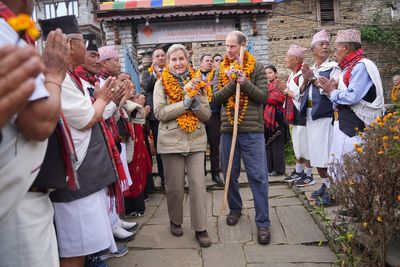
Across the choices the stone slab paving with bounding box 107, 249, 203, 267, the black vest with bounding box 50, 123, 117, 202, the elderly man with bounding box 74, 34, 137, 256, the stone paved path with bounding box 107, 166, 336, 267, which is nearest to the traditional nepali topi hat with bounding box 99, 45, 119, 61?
the elderly man with bounding box 74, 34, 137, 256

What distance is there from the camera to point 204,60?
603cm

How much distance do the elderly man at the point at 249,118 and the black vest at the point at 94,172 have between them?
1628 mm

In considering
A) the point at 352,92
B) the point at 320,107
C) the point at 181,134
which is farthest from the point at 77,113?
the point at 320,107

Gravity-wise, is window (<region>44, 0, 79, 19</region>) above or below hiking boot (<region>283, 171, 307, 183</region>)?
above

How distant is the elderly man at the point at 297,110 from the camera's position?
16.7 feet

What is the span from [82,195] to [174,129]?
1507 mm

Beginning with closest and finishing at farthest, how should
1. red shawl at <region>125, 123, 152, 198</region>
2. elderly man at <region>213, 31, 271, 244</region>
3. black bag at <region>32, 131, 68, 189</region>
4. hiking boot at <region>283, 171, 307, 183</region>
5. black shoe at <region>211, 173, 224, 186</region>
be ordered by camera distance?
black bag at <region>32, 131, 68, 189</region> → elderly man at <region>213, 31, 271, 244</region> → red shawl at <region>125, 123, 152, 198</region> → hiking boot at <region>283, 171, 307, 183</region> → black shoe at <region>211, 173, 224, 186</region>

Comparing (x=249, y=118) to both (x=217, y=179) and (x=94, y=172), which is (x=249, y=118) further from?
(x=217, y=179)

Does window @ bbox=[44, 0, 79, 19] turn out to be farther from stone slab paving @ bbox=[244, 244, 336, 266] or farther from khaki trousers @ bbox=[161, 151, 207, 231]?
stone slab paving @ bbox=[244, 244, 336, 266]

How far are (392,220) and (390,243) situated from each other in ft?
1.23

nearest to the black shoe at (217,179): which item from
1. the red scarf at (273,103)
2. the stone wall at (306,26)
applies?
the red scarf at (273,103)

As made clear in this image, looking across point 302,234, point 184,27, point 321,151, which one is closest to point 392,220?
point 302,234

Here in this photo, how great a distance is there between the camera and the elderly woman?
11.8ft

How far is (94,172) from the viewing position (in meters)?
2.41
